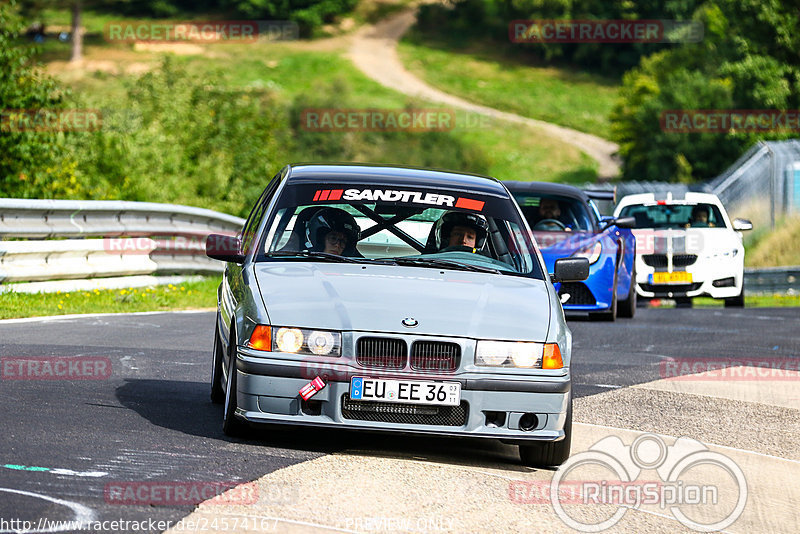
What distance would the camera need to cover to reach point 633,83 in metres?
85.6

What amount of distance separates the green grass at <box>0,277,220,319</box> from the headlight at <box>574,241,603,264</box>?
4612 millimetres

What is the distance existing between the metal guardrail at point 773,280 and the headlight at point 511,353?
64.8 feet

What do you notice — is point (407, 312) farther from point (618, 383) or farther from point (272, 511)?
point (618, 383)

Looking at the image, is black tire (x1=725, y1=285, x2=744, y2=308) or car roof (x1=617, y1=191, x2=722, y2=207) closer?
car roof (x1=617, y1=191, x2=722, y2=207)

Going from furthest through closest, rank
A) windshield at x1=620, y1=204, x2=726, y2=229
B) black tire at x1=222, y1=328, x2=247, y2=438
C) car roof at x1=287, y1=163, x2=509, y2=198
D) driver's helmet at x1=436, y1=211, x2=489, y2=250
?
1. windshield at x1=620, y1=204, x2=726, y2=229
2. car roof at x1=287, y1=163, x2=509, y2=198
3. driver's helmet at x1=436, y1=211, x2=489, y2=250
4. black tire at x1=222, y1=328, x2=247, y2=438

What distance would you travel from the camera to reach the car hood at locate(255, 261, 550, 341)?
6.54 m

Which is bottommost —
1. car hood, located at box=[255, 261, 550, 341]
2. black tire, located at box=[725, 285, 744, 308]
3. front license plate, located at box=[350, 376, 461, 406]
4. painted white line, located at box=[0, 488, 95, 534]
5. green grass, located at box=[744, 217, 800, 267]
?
green grass, located at box=[744, 217, 800, 267]

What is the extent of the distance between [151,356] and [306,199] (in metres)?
2.98

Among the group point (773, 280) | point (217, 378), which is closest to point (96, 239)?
point (217, 378)

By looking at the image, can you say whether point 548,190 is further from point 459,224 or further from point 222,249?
point 222,249

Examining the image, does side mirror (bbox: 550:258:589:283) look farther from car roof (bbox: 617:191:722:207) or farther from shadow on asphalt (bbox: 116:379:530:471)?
car roof (bbox: 617:191:722:207)

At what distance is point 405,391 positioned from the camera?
6449 millimetres

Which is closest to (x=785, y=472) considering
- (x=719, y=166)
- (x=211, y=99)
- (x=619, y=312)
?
(x=619, y=312)

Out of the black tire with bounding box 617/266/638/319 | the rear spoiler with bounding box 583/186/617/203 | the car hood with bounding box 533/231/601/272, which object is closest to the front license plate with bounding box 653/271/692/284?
the rear spoiler with bounding box 583/186/617/203
